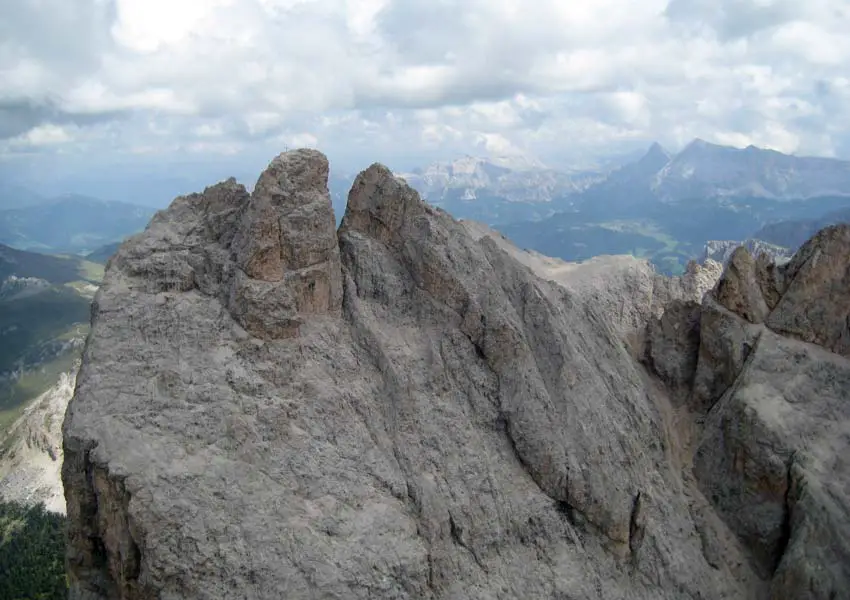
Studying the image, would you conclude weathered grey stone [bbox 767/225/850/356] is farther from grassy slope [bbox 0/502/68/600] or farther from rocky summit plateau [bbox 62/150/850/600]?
grassy slope [bbox 0/502/68/600]

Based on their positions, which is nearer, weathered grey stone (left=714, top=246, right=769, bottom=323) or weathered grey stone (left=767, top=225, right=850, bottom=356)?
weathered grey stone (left=767, top=225, right=850, bottom=356)

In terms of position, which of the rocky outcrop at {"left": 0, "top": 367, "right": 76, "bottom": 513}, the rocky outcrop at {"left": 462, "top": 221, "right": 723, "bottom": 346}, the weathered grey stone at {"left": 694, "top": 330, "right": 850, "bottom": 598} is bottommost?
the rocky outcrop at {"left": 0, "top": 367, "right": 76, "bottom": 513}

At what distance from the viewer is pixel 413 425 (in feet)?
111

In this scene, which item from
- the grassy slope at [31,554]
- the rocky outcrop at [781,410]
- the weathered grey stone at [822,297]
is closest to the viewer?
the rocky outcrop at [781,410]

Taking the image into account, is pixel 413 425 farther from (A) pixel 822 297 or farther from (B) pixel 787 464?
(A) pixel 822 297

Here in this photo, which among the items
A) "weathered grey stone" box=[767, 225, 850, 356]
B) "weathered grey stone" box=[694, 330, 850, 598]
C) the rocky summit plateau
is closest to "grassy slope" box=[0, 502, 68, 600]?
the rocky summit plateau

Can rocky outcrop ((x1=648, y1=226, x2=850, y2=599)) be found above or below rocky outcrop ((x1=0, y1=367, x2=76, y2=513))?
above

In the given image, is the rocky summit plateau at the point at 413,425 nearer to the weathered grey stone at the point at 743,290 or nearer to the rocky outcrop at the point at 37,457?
the weathered grey stone at the point at 743,290

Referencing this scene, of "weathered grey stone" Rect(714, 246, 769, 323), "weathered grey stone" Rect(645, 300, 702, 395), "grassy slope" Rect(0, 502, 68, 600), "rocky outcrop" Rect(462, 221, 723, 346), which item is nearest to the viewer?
"weathered grey stone" Rect(714, 246, 769, 323)

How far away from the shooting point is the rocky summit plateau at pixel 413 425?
93.5 ft

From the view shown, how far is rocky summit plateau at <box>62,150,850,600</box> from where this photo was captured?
28.5m

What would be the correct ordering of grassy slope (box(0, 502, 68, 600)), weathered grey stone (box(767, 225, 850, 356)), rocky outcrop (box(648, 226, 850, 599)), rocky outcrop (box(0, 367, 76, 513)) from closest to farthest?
rocky outcrop (box(648, 226, 850, 599))
weathered grey stone (box(767, 225, 850, 356))
grassy slope (box(0, 502, 68, 600))
rocky outcrop (box(0, 367, 76, 513))

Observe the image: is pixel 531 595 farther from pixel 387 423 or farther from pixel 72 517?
pixel 72 517

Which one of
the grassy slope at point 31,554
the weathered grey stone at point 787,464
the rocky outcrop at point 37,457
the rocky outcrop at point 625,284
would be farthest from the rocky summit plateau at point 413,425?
the rocky outcrop at point 37,457
